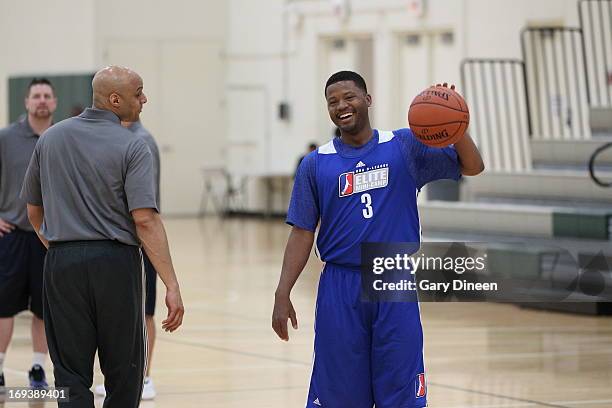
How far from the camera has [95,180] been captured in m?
5.54

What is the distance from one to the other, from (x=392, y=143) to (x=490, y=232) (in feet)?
28.8

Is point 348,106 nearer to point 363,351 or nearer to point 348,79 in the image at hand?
point 348,79

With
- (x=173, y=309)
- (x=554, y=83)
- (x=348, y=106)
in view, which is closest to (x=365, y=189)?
(x=348, y=106)

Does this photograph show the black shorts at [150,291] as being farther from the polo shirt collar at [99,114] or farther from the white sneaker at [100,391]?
the polo shirt collar at [99,114]

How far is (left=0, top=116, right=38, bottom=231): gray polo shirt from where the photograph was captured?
325 inches

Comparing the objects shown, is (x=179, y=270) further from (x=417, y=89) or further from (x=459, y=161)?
(x=459, y=161)

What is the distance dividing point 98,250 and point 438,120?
1.57 metres

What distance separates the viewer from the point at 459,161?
545 cm

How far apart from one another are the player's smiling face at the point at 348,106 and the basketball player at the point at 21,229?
337 cm

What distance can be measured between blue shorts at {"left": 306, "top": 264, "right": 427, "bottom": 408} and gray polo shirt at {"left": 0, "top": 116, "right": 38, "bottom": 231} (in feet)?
11.3

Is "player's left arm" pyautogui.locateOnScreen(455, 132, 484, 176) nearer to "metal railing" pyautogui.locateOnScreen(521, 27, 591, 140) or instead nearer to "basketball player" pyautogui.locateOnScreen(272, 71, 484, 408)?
"basketball player" pyautogui.locateOnScreen(272, 71, 484, 408)

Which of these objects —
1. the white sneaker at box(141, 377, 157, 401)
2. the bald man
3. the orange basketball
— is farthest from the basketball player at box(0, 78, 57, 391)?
Result: the orange basketball

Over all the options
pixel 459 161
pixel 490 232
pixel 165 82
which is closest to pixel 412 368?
pixel 459 161

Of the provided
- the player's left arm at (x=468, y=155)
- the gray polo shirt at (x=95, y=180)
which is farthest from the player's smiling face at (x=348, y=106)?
the gray polo shirt at (x=95, y=180)
